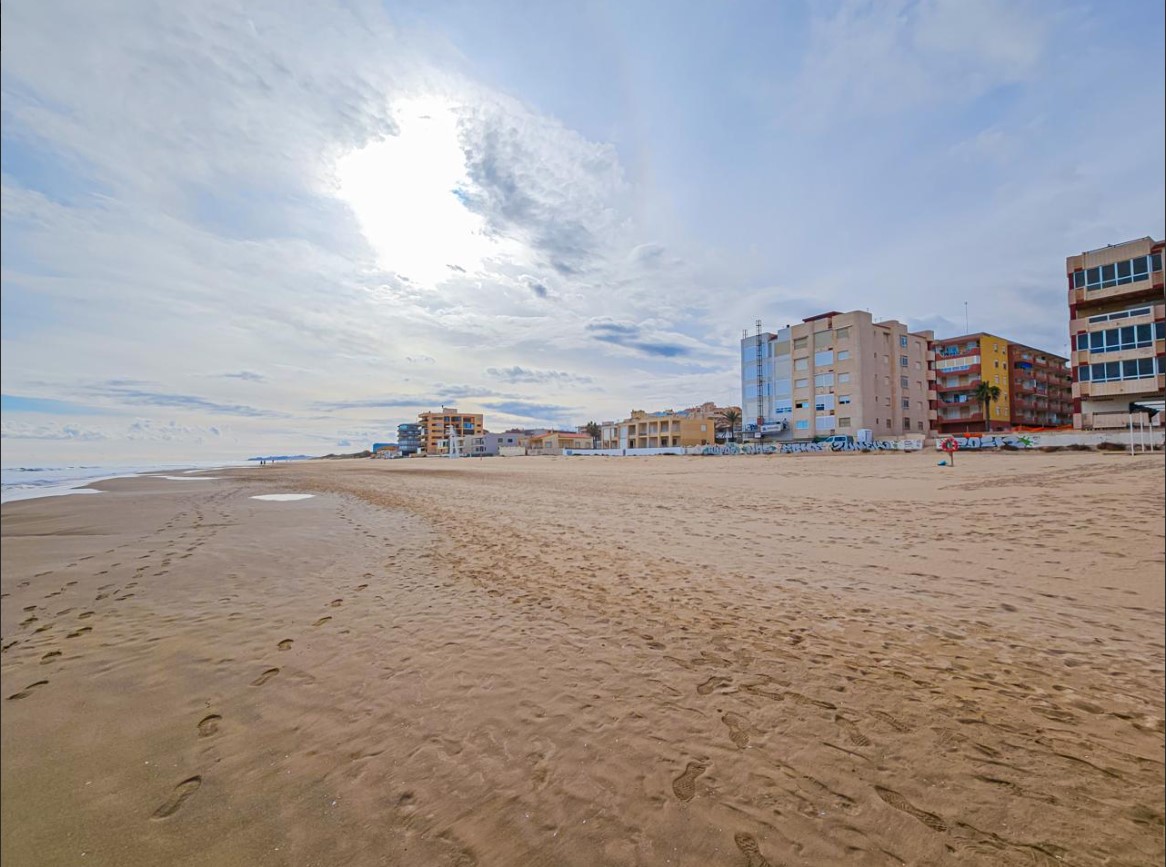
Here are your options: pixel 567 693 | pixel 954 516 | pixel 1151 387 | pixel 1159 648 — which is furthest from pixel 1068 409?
pixel 567 693

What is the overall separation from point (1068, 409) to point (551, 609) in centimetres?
9497

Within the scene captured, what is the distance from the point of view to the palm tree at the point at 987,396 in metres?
57.8

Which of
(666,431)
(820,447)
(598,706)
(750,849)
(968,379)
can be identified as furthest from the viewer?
(666,431)

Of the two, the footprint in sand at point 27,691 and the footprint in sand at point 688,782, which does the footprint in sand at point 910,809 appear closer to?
the footprint in sand at point 688,782

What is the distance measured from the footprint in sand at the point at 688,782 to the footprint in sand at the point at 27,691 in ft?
18.9

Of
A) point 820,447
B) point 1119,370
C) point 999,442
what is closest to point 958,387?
point 820,447

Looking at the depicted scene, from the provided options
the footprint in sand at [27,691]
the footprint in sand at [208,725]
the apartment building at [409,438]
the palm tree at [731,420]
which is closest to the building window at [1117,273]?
the footprint in sand at [208,725]

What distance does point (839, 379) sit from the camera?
56781 mm

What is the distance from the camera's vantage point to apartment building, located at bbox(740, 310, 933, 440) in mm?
55219

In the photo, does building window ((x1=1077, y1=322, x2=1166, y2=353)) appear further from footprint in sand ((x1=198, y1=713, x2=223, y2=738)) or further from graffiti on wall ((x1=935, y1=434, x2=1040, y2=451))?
footprint in sand ((x1=198, y1=713, x2=223, y2=738))

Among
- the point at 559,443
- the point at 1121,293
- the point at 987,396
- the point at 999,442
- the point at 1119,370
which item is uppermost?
the point at 1121,293

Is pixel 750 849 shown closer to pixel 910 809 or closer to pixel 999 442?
pixel 910 809

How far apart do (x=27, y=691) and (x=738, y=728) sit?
632 cm

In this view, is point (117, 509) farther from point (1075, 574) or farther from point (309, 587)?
point (1075, 574)
